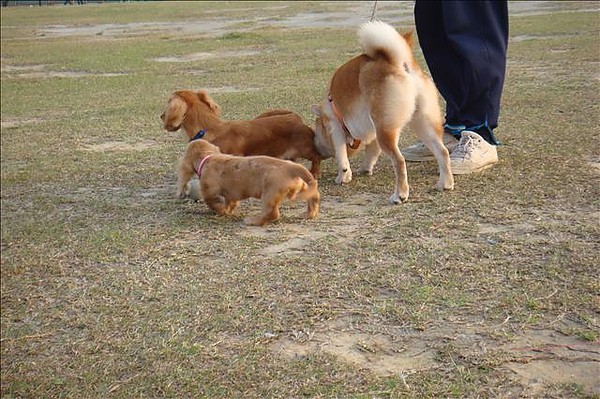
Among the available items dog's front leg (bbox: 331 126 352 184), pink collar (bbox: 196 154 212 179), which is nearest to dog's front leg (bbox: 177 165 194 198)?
pink collar (bbox: 196 154 212 179)

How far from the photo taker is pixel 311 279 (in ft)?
9.66

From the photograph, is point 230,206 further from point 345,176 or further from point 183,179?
point 345,176

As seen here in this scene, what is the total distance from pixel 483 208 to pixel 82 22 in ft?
73.8

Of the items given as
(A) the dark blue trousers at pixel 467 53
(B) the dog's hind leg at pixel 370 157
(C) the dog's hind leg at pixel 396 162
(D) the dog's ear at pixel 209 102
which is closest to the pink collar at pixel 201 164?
(D) the dog's ear at pixel 209 102

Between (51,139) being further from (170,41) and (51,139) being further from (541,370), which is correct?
(170,41)

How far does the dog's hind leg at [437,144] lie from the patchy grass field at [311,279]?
0.08 meters

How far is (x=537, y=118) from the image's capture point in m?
5.45

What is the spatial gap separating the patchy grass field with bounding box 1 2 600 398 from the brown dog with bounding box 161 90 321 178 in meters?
0.29

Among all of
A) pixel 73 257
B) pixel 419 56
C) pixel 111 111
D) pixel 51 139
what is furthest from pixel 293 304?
pixel 419 56

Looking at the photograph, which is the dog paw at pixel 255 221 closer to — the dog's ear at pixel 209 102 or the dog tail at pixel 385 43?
the dog tail at pixel 385 43

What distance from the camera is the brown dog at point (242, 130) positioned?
441 centimetres

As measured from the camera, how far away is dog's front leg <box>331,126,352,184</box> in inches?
172

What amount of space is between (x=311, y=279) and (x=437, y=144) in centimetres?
147

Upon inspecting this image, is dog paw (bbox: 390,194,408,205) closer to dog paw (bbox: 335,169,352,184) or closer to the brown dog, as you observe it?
dog paw (bbox: 335,169,352,184)
